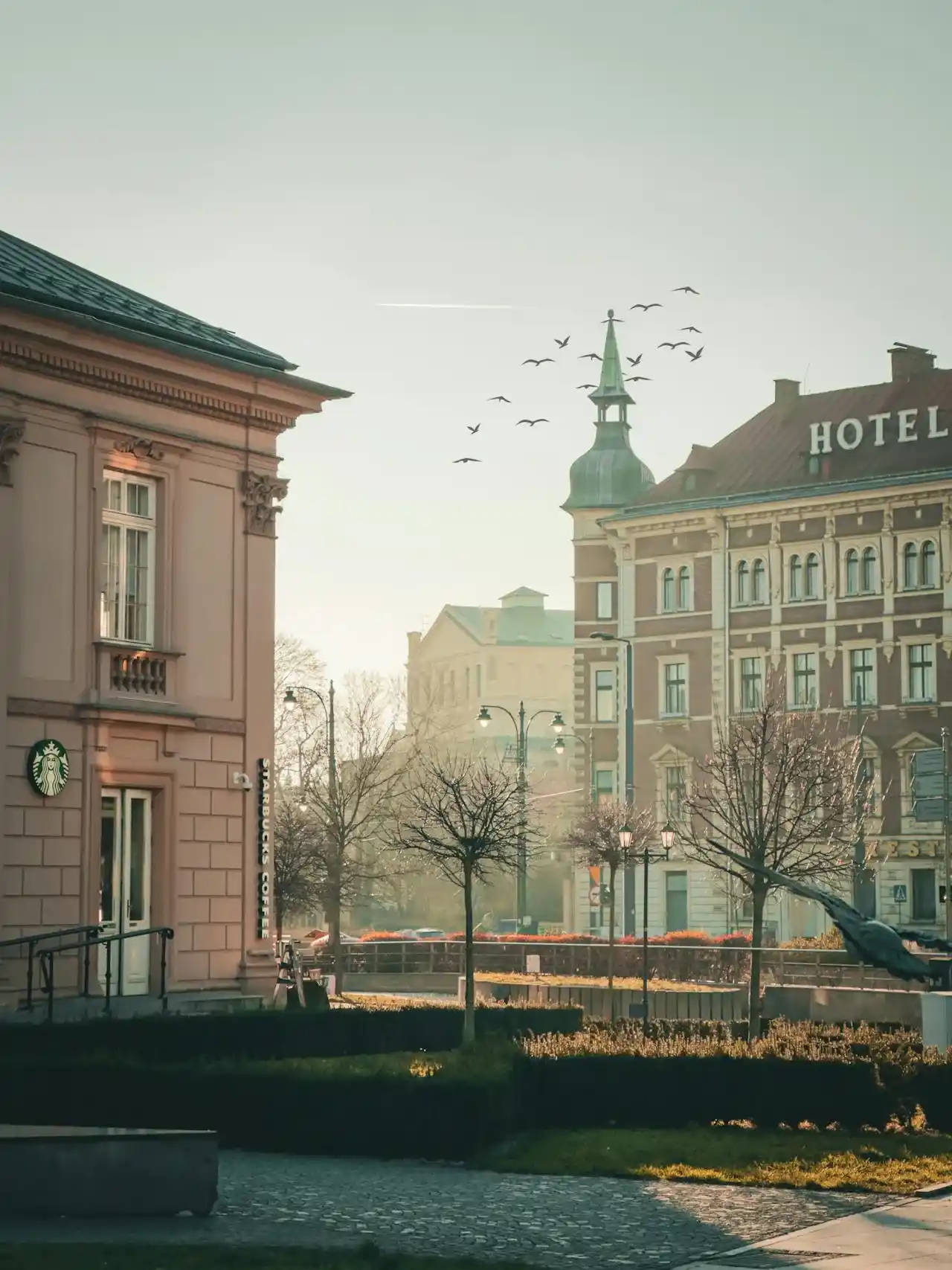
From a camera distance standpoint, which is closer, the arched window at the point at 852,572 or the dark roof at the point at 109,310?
the dark roof at the point at 109,310

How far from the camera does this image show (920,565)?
237ft

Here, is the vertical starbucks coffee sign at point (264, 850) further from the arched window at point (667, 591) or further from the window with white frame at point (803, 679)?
the arched window at point (667, 591)

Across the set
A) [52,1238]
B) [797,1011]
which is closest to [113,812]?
[52,1238]

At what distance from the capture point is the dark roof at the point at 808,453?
73.4 metres

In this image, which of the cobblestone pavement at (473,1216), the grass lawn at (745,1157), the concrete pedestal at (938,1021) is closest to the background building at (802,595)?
the concrete pedestal at (938,1021)

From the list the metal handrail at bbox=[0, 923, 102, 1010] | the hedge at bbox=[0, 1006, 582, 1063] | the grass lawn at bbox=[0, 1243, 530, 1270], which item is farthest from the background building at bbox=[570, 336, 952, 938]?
the grass lawn at bbox=[0, 1243, 530, 1270]

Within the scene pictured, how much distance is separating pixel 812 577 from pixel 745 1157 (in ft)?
187

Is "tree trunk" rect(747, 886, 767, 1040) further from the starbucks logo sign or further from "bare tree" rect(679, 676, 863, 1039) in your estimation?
the starbucks logo sign

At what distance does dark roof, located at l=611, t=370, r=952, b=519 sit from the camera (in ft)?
241

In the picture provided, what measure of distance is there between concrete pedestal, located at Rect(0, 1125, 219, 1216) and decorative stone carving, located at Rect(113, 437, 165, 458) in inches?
587

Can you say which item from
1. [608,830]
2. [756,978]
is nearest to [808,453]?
[608,830]

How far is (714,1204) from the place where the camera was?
16.9 metres

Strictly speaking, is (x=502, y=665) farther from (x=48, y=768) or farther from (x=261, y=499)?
(x=48, y=768)

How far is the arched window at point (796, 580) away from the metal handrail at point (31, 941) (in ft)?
169
